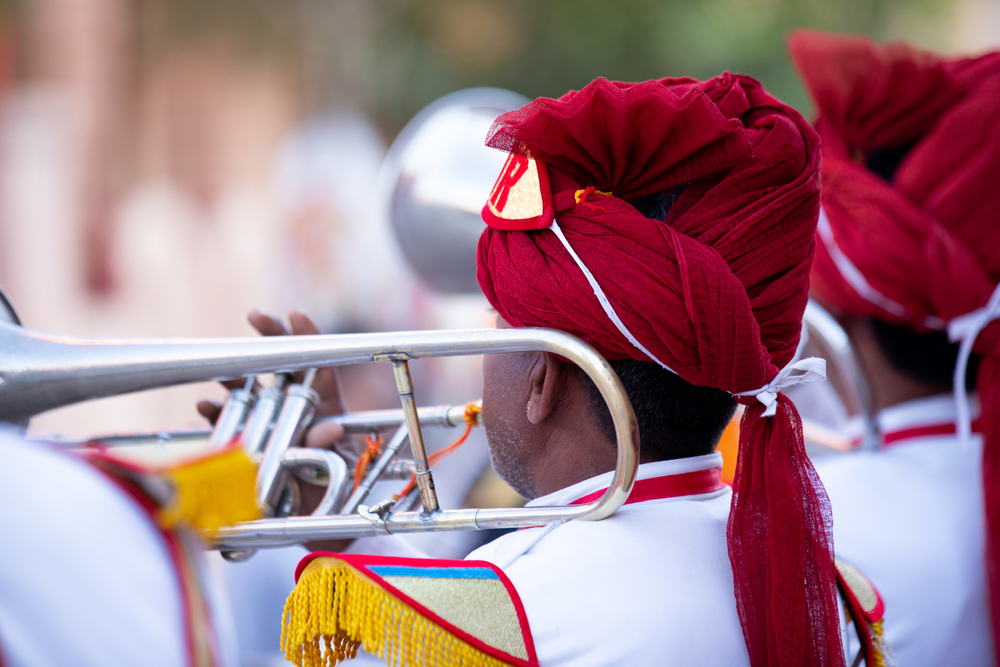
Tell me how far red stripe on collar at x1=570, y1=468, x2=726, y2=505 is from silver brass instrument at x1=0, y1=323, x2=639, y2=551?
0.08m

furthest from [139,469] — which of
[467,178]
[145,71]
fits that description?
[145,71]

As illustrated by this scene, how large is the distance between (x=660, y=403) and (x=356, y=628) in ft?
1.90

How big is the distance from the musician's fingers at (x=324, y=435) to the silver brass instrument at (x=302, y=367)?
1.07 feet

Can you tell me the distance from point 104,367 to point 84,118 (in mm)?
6223

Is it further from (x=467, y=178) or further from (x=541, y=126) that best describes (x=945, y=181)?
(x=541, y=126)

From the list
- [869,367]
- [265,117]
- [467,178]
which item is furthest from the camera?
[265,117]

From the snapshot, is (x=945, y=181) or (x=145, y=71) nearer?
(x=945, y=181)

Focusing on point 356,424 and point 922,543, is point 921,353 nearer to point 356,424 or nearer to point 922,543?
point 922,543

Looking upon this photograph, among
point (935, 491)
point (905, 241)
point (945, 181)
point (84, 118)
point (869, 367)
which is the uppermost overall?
point (84, 118)

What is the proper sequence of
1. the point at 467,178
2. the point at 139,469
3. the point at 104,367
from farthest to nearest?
the point at 467,178, the point at 104,367, the point at 139,469

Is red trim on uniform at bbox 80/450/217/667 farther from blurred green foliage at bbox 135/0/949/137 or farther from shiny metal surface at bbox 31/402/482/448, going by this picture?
blurred green foliage at bbox 135/0/949/137

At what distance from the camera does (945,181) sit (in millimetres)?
2184

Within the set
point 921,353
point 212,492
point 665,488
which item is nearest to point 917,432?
point 921,353

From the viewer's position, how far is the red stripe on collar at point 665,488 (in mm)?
1382
